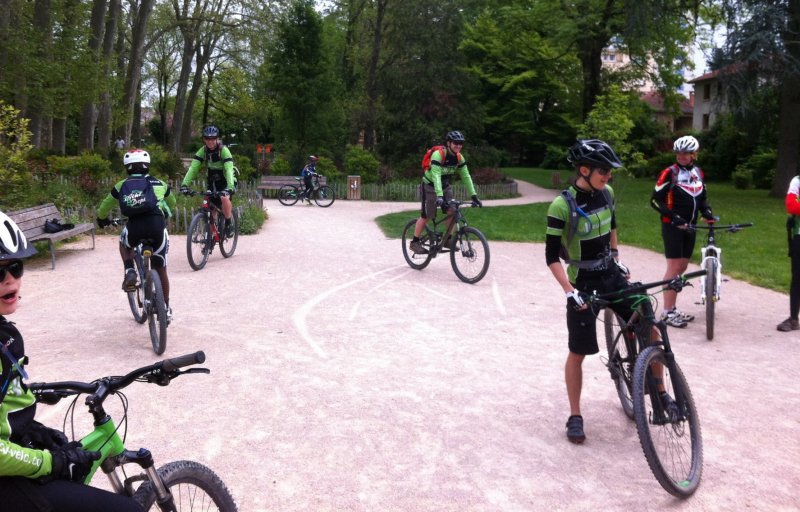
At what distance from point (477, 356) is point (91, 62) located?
2083cm

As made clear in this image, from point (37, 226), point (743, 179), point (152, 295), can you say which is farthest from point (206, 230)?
point (743, 179)

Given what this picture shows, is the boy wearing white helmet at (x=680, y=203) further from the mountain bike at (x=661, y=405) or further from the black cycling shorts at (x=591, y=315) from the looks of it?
the mountain bike at (x=661, y=405)

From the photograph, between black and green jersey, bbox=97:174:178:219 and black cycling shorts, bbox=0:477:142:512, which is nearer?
black cycling shorts, bbox=0:477:142:512

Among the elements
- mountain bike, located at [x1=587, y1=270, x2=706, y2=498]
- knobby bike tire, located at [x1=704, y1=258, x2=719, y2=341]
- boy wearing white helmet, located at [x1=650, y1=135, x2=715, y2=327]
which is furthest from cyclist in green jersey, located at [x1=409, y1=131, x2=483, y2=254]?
mountain bike, located at [x1=587, y1=270, x2=706, y2=498]

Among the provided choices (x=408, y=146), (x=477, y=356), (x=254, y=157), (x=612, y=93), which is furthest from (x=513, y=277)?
(x=254, y=157)

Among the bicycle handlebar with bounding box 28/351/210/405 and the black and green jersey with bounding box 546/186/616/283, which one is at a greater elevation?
the black and green jersey with bounding box 546/186/616/283

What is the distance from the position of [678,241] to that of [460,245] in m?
3.62

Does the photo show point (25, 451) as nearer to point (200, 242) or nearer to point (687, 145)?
point (687, 145)

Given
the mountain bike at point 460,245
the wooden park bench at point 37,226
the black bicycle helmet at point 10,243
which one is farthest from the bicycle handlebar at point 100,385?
the wooden park bench at point 37,226

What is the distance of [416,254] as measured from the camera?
1149 cm

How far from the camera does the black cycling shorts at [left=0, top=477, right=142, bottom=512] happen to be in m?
2.19

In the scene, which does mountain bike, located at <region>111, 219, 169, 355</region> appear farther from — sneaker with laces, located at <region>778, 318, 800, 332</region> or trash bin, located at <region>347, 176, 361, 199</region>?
trash bin, located at <region>347, 176, 361, 199</region>

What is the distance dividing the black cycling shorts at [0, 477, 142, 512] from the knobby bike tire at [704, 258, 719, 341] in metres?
6.39

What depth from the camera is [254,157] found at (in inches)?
1575
